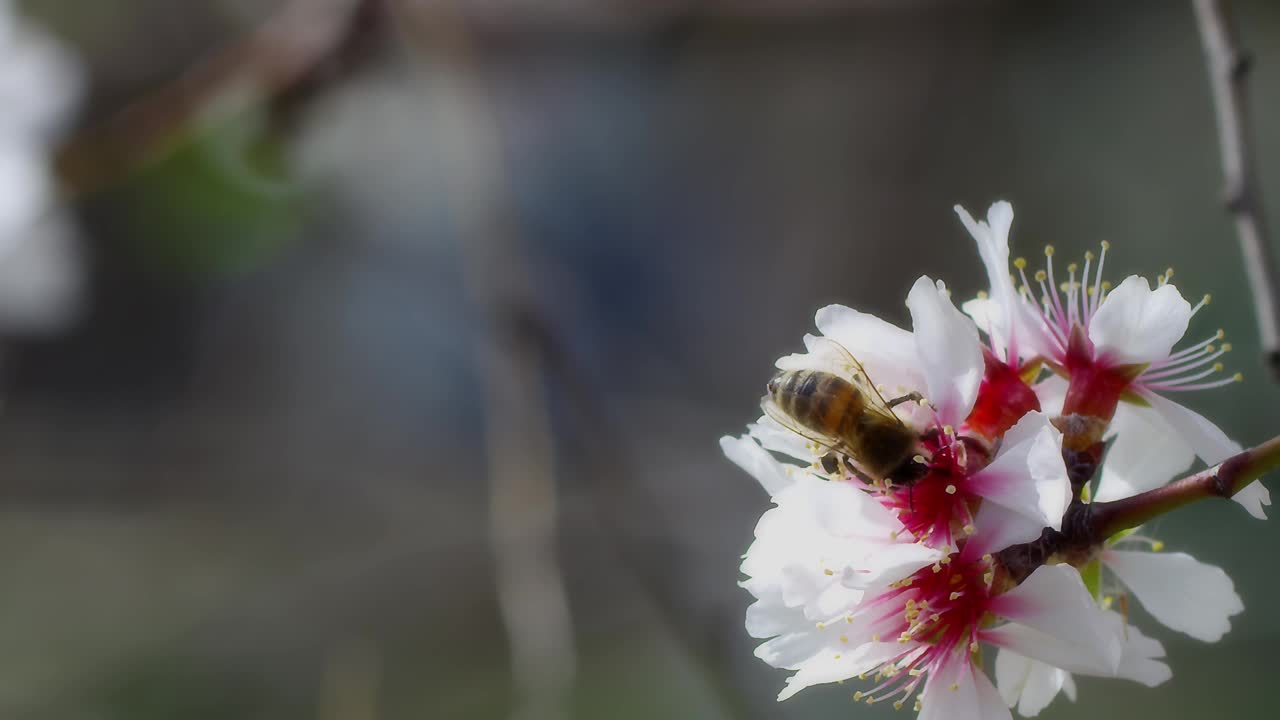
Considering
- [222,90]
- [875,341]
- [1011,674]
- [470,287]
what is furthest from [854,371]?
[470,287]

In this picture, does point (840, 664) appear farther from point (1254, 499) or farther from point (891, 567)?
point (1254, 499)

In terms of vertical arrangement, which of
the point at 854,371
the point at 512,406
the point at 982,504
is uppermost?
the point at 512,406

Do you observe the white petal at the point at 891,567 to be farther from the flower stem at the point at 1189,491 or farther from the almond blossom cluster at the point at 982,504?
the flower stem at the point at 1189,491

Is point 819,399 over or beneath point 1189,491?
over

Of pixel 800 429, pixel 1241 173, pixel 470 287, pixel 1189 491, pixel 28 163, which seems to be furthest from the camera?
pixel 470 287

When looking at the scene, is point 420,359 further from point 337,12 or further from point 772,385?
point 772,385

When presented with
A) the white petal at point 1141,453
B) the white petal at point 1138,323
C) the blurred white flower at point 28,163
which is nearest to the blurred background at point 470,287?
the blurred white flower at point 28,163
